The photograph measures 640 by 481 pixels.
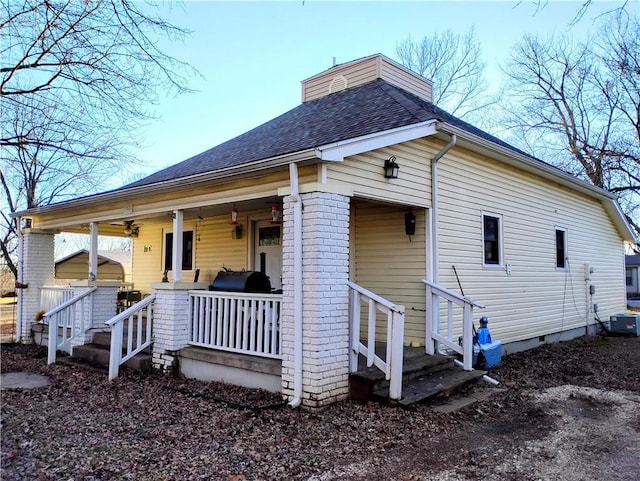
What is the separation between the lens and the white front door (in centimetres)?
906

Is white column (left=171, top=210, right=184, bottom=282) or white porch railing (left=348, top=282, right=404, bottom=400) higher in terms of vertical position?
white column (left=171, top=210, right=184, bottom=282)

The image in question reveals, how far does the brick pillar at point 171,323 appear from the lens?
22.9 feet

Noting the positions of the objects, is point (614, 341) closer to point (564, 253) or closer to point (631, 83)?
point (564, 253)

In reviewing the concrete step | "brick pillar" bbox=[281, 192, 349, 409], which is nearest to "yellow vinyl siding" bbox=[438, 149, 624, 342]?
"brick pillar" bbox=[281, 192, 349, 409]

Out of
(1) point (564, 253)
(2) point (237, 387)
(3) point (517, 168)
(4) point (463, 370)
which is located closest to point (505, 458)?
(4) point (463, 370)

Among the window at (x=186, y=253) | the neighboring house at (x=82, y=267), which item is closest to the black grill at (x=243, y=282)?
the window at (x=186, y=253)

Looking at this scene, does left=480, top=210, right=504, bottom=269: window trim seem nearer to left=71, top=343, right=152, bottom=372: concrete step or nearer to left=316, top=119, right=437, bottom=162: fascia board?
left=316, top=119, right=437, bottom=162: fascia board

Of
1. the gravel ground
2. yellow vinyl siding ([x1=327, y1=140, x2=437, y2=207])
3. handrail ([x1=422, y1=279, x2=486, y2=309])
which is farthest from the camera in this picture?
handrail ([x1=422, y1=279, x2=486, y2=309])

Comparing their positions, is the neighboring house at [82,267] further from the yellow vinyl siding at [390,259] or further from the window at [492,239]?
the window at [492,239]

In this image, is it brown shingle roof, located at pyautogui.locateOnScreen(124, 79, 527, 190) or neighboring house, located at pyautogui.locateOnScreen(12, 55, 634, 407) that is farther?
brown shingle roof, located at pyautogui.locateOnScreen(124, 79, 527, 190)

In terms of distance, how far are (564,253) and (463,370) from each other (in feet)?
19.9

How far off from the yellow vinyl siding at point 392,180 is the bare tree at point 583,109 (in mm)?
17457

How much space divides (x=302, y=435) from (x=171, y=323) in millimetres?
3207

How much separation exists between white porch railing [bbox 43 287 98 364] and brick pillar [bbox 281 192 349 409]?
4.81 meters
